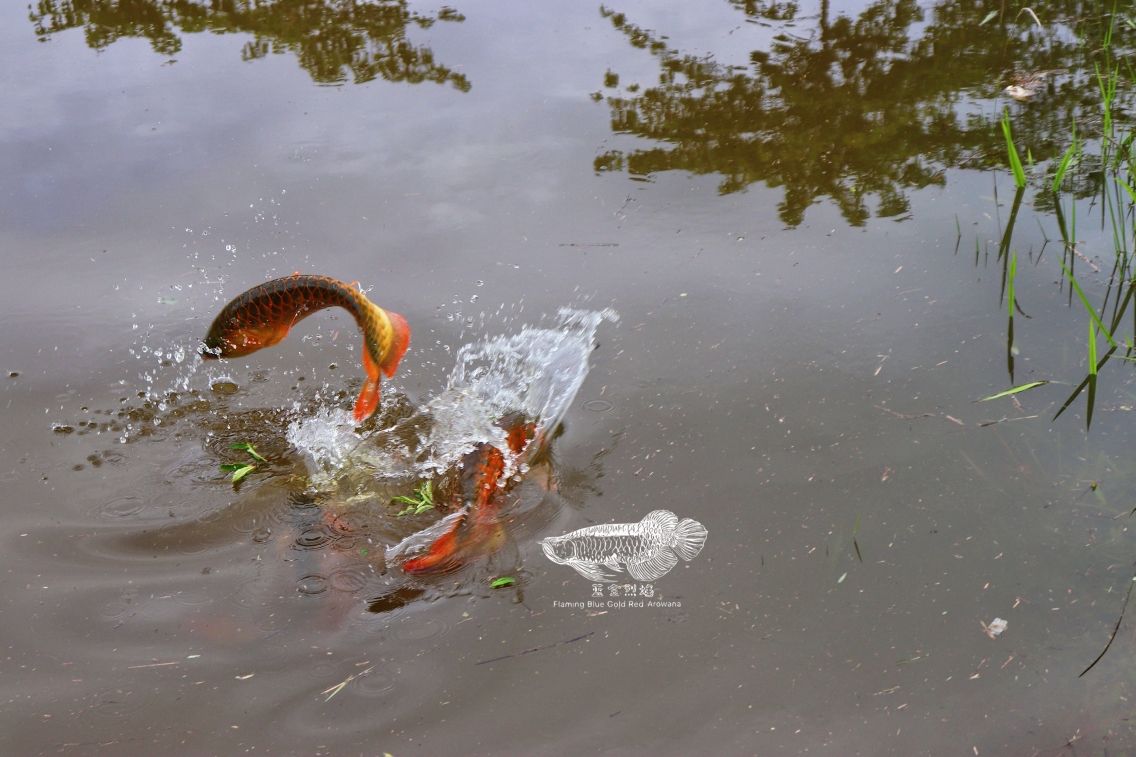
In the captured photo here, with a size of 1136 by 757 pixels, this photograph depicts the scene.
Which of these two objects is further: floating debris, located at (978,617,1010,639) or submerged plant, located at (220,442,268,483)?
submerged plant, located at (220,442,268,483)

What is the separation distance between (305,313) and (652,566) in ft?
5.39

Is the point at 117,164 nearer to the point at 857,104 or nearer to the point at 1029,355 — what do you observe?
the point at 857,104

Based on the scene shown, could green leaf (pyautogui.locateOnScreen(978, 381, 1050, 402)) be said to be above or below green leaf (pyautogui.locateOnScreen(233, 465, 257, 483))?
above

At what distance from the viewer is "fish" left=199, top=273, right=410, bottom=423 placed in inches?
135

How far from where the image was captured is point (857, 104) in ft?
19.2

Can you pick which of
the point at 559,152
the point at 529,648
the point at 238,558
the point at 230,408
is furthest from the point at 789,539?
the point at 559,152

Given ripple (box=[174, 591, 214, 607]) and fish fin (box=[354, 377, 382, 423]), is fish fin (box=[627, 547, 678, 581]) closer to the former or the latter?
fish fin (box=[354, 377, 382, 423])

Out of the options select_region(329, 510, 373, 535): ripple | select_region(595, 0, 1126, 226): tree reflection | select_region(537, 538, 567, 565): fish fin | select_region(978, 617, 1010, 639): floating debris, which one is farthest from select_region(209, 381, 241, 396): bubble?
select_region(978, 617, 1010, 639): floating debris

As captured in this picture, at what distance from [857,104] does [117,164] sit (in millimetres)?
4309

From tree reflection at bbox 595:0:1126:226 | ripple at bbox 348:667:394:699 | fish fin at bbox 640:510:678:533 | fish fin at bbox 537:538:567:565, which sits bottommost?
ripple at bbox 348:667:394:699

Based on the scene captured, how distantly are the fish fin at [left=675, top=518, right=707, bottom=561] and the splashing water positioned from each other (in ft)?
2.48

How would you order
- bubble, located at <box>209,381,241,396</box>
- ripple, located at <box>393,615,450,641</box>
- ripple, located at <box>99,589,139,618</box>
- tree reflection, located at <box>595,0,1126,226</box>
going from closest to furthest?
ripple, located at <box>393,615,450,641</box>
ripple, located at <box>99,589,139,618</box>
bubble, located at <box>209,381,241,396</box>
tree reflection, located at <box>595,0,1126,226</box>

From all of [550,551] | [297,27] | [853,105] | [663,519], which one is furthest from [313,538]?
[297,27]

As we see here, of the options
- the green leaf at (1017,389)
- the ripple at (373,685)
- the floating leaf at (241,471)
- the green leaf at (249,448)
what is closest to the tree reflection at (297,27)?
the green leaf at (249,448)
